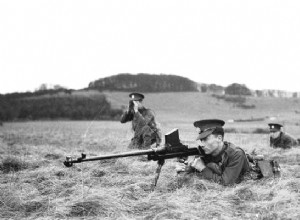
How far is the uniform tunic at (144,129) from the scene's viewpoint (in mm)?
10641

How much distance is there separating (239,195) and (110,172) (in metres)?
2.89

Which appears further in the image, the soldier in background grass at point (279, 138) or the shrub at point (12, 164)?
the soldier in background grass at point (279, 138)

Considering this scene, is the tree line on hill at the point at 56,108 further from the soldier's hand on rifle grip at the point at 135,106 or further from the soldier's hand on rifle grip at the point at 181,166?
the soldier's hand on rifle grip at the point at 181,166

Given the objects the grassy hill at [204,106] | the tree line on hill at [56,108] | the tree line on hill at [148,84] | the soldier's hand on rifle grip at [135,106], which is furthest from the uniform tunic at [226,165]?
the tree line on hill at [148,84]

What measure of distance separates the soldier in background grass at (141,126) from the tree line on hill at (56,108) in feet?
95.6

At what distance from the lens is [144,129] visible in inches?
422

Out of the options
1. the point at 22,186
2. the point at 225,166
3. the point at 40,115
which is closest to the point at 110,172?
the point at 22,186

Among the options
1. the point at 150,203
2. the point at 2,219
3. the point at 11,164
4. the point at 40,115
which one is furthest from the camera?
the point at 40,115

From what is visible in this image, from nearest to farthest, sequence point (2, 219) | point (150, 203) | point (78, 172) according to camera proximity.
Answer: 1. point (2, 219)
2. point (150, 203)
3. point (78, 172)

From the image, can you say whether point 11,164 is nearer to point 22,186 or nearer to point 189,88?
point 22,186

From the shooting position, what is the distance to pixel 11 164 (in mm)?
7340

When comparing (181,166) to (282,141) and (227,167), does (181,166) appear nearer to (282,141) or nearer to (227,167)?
(227,167)

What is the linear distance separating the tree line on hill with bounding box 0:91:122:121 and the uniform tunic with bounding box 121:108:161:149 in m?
29.4

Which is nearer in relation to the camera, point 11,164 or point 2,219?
point 2,219
